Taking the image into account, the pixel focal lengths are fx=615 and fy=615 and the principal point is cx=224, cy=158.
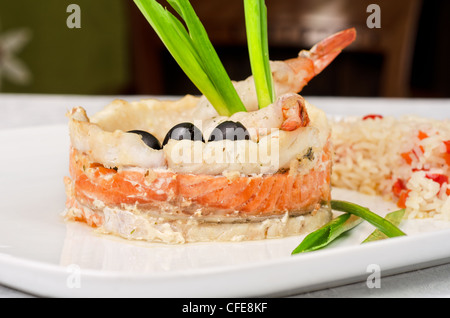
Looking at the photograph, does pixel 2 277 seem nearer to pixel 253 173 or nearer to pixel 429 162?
pixel 253 173

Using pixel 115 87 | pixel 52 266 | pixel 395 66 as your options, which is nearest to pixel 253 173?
pixel 52 266

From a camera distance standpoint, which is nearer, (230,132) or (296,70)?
(230,132)

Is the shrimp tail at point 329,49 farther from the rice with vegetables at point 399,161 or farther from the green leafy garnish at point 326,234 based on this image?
the green leafy garnish at point 326,234

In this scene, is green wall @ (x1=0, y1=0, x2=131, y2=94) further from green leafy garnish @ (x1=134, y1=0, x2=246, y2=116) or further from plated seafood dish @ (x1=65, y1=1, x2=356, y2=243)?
plated seafood dish @ (x1=65, y1=1, x2=356, y2=243)

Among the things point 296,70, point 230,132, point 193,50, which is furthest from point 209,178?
point 296,70

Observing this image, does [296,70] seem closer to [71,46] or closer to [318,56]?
[318,56]

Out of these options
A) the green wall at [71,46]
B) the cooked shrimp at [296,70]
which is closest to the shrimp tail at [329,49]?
the cooked shrimp at [296,70]

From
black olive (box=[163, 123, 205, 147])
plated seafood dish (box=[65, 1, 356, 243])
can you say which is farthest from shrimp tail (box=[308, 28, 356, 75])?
black olive (box=[163, 123, 205, 147])
